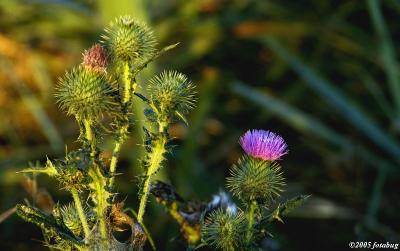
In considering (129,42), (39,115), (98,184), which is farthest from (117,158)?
(39,115)

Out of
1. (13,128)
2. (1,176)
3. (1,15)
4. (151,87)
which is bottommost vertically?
(151,87)

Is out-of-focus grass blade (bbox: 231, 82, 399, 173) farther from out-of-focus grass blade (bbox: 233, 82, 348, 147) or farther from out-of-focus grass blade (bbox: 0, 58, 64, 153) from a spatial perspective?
out-of-focus grass blade (bbox: 0, 58, 64, 153)

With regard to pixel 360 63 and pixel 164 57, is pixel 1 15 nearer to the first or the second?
pixel 164 57

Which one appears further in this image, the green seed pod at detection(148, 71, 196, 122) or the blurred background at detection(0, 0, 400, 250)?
the blurred background at detection(0, 0, 400, 250)

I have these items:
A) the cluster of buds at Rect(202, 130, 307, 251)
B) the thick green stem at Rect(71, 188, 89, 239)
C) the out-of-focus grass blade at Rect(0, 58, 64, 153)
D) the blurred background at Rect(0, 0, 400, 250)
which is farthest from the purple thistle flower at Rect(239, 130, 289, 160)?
the out-of-focus grass blade at Rect(0, 58, 64, 153)

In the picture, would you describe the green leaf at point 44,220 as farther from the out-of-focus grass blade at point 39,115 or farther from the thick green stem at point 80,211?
the out-of-focus grass blade at point 39,115

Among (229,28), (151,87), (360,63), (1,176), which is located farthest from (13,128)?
(151,87)

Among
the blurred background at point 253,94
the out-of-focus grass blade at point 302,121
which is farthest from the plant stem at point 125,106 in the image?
the out-of-focus grass blade at point 302,121
